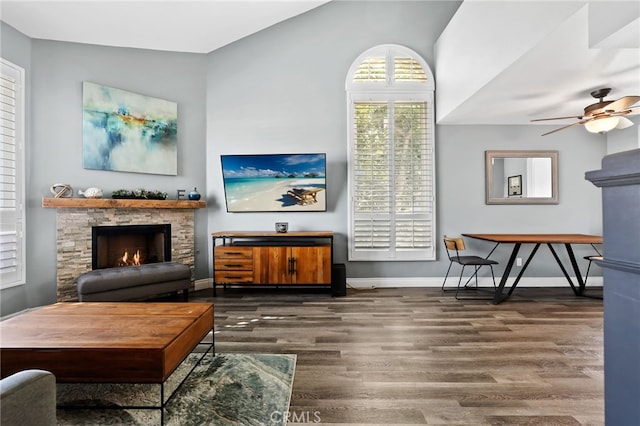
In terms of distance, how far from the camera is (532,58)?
9.34 feet

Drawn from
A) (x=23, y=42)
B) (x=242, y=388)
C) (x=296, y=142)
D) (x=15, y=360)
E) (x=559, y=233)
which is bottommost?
(x=242, y=388)

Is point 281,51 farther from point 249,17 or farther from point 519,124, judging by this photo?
point 519,124

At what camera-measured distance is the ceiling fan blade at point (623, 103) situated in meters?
3.07

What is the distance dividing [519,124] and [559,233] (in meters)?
1.75

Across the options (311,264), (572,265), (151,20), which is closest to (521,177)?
(572,265)

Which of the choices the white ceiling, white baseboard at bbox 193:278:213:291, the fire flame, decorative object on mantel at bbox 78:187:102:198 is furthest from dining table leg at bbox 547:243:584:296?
decorative object on mantel at bbox 78:187:102:198

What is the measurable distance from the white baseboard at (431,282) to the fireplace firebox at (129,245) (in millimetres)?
2770

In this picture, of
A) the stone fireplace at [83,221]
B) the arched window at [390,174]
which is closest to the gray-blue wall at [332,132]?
the arched window at [390,174]

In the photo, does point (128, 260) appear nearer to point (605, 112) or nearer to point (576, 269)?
point (605, 112)

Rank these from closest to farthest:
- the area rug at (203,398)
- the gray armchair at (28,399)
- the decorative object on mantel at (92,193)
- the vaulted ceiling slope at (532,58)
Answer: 1. the gray armchair at (28,399)
2. the area rug at (203,398)
3. the vaulted ceiling slope at (532,58)
4. the decorative object on mantel at (92,193)

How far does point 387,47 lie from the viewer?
4922 millimetres

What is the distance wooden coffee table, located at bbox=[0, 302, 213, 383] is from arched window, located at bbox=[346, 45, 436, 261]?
124 inches

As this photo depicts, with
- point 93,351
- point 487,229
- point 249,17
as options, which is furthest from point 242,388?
point 249,17

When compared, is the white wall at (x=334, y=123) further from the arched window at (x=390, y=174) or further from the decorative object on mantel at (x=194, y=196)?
the decorative object on mantel at (x=194, y=196)
